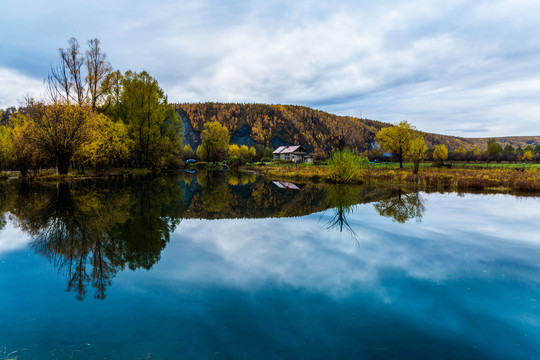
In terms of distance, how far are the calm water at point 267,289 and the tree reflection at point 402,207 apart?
1.10 meters

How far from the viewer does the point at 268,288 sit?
221 inches

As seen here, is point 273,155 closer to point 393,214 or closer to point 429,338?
point 393,214

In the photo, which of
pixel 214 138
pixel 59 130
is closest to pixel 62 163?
pixel 59 130

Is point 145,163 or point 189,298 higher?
point 145,163

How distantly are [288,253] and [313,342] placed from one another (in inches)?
146

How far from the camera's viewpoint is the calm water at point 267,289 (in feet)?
13.0

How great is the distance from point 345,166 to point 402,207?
11826 millimetres

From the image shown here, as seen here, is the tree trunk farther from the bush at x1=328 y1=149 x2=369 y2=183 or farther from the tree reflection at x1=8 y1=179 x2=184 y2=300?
the bush at x1=328 y1=149 x2=369 y2=183

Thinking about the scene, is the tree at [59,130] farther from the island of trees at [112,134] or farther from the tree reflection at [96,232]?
the tree reflection at [96,232]

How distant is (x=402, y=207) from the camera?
14367 millimetres

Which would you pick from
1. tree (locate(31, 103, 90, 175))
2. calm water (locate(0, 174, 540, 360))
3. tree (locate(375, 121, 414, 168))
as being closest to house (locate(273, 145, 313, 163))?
tree (locate(375, 121, 414, 168))

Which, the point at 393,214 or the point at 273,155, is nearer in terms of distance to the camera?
the point at 393,214

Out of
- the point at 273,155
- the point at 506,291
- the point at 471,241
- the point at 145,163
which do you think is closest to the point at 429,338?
the point at 506,291

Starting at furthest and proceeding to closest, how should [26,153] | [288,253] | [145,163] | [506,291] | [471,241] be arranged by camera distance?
1. [145,163]
2. [26,153]
3. [471,241]
4. [288,253]
5. [506,291]
